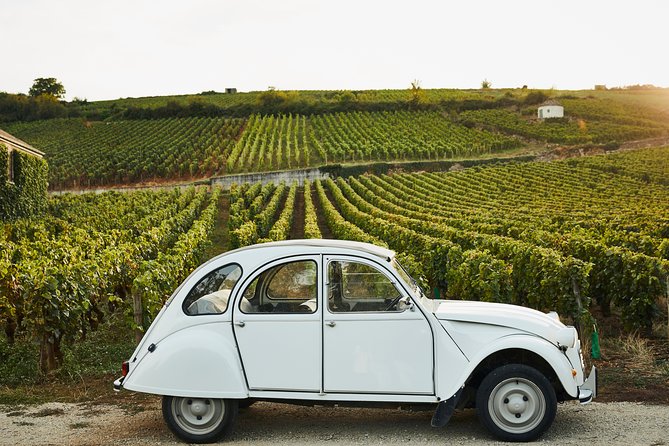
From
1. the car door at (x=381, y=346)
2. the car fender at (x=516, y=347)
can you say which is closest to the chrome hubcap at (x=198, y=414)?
the car door at (x=381, y=346)

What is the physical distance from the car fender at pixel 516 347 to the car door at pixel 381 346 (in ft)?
0.58

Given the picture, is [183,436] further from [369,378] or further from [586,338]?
[586,338]

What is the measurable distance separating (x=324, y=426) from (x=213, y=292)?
1.82m

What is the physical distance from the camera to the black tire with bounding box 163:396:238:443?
7039mm

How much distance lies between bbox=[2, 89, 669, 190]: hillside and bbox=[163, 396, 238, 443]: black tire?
65109mm

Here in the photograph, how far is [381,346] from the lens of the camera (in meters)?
6.82

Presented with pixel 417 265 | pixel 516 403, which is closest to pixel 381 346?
pixel 516 403

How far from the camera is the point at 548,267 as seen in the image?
12812 mm

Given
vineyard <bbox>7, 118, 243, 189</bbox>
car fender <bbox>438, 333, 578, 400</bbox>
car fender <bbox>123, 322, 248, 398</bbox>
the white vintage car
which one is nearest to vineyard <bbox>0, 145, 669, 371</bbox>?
car fender <bbox>123, 322, 248, 398</bbox>

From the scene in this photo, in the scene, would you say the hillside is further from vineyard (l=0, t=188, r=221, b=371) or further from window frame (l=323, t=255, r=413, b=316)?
window frame (l=323, t=255, r=413, b=316)

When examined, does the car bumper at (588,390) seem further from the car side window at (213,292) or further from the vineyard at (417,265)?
the vineyard at (417,265)

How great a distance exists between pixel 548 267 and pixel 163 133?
85.8 m

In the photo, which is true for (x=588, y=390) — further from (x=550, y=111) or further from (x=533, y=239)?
(x=550, y=111)

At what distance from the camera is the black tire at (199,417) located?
7039 mm
